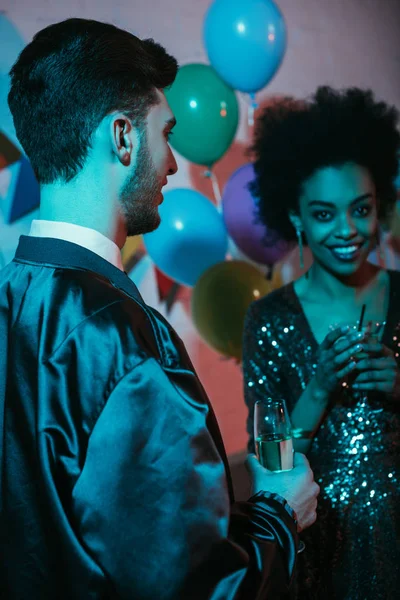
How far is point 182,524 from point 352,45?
3286 millimetres

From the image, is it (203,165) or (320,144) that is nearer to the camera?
(320,144)

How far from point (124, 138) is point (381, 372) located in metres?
0.94

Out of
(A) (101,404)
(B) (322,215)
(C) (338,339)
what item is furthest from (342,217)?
(A) (101,404)

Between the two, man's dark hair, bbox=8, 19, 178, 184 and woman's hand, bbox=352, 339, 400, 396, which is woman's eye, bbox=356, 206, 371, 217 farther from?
man's dark hair, bbox=8, 19, 178, 184

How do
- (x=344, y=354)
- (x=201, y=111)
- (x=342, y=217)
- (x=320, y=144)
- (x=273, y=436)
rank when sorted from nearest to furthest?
(x=273, y=436) < (x=344, y=354) < (x=342, y=217) < (x=320, y=144) < (x=201, y=111)

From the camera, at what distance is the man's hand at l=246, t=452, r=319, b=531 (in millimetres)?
977

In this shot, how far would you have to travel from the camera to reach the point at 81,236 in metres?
0.91

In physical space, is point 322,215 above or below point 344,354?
above

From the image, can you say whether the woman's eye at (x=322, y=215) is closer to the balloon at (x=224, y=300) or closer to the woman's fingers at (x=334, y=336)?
the woman's fingers at (x=334, y=336)

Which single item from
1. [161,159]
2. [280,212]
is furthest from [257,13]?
[161,159]

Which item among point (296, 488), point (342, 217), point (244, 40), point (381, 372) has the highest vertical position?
point (244, 40)

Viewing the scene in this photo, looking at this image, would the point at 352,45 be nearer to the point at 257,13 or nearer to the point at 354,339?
the point at 257,13

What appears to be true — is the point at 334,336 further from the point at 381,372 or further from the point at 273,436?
the point at 273,436

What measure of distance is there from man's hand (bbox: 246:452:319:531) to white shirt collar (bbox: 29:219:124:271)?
1.35ft
